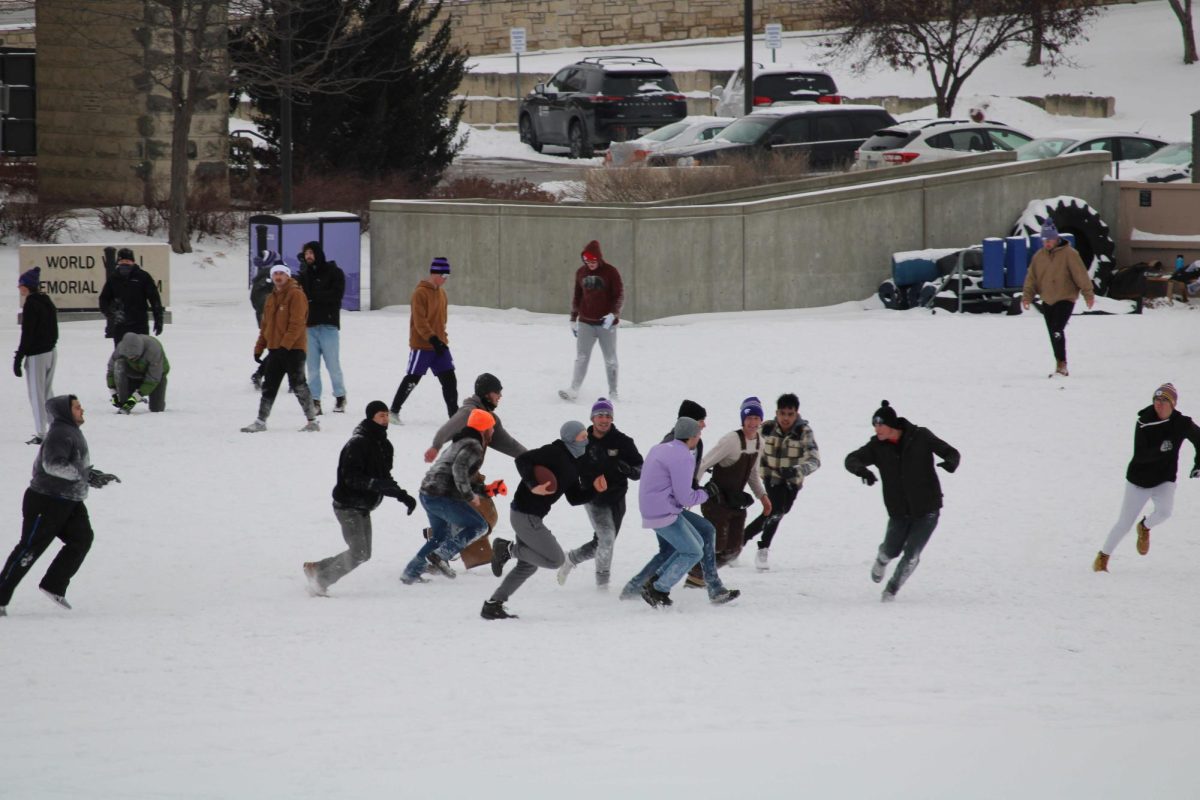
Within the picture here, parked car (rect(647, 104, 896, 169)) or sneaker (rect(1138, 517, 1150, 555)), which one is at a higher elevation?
parked car (rect(647, 104, 896, 169))

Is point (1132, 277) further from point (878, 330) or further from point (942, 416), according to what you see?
point (942, 416)

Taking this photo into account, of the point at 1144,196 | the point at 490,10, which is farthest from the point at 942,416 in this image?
the point at 490,10

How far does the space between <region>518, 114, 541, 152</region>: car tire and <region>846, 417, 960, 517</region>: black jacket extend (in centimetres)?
3021

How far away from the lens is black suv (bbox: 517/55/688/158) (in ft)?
120

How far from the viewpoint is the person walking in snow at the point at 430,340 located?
14617mm

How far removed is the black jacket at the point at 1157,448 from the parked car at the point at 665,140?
1810 centimetres

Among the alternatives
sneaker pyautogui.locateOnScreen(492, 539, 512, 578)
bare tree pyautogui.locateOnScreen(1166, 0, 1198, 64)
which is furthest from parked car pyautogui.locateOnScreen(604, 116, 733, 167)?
bare tree pyautogui.locateOnScreen(1166, 0, 1198, 64)

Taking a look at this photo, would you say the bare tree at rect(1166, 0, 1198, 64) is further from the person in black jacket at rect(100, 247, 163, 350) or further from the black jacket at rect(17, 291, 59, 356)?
the black jacket at rect(17, 291, 59, 356)

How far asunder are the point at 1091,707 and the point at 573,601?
3.32m

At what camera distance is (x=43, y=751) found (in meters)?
7.45

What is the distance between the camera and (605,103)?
120 ft

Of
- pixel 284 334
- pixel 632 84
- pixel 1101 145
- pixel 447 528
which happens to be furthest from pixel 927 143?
pixel 447 528

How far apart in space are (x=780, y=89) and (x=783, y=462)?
2796cm

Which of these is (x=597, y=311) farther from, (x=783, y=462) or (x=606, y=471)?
(x=606, y=471)
